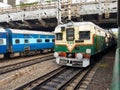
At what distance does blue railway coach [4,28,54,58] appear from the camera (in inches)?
668

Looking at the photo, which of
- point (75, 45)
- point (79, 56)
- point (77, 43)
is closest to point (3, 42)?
point (75, 45)

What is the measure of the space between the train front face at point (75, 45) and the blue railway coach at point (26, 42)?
638 cm

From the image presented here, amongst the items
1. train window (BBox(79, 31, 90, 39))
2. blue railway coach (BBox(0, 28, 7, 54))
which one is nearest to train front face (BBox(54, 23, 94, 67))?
train window (BBox(79, 31, 90, 39))

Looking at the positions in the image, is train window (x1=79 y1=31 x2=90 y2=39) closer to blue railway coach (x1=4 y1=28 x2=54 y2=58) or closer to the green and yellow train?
the green and yellow train

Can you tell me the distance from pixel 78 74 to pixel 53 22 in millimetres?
19342

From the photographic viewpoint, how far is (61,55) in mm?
12031

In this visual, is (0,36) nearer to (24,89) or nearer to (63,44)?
(63,44)

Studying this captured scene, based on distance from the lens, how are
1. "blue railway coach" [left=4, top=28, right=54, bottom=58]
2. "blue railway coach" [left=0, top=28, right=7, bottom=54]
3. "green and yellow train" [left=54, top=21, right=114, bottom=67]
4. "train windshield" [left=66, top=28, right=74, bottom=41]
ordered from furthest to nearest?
"blue railway coach" [left=4, top=28, right=54, bottom=58] → "blue railway coach" [left=0, top=28, right=7, bottom=54] → "train windshield" [left=66, top=28, right=74, bottom=41] → "green and yellow train" [left=54, top=21, right=114, bottom=67]

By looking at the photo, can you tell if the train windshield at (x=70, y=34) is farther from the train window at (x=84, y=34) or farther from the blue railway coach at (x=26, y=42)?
the blue railway coach at (x=26, y=42)

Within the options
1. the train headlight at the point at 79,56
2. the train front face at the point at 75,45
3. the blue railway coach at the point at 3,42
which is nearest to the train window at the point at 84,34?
the train front face at the point at 75,45

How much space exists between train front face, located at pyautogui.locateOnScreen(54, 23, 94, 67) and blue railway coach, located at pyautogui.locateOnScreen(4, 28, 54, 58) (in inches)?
251

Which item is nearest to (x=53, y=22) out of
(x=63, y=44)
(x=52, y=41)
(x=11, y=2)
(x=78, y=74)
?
(x=52, y=41)

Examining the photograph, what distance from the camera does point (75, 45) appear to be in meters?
11.5

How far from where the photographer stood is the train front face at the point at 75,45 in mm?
11195
